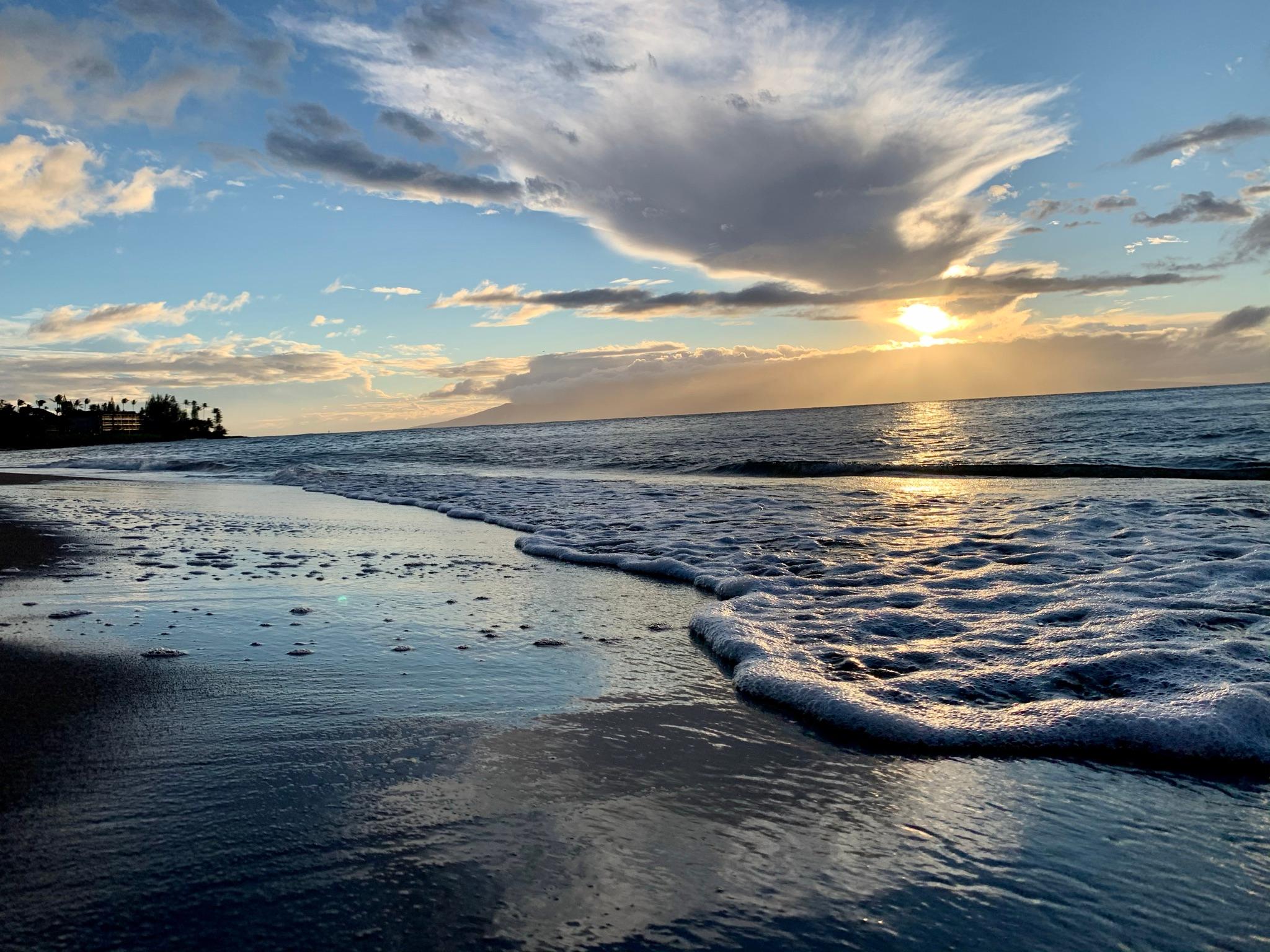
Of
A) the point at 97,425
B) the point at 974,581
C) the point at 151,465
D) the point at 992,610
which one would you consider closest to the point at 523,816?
the point at 992,610

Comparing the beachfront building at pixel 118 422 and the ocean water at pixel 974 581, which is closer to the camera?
the ocean water at pixel 974 581

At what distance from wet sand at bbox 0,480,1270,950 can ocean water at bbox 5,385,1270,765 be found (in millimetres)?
432

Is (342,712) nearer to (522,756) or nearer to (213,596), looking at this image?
(522,756)

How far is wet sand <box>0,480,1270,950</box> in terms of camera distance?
214cm

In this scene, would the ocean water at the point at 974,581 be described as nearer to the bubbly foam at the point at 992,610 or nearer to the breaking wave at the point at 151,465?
the bubbly foam at the point at 992,610

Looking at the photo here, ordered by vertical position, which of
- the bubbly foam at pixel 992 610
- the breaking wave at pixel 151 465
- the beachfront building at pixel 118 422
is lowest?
the bubbly foam at pixel 992 610

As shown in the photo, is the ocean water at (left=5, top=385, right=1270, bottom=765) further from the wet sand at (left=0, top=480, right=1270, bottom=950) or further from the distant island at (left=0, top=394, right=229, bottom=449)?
the distant island at (left=0, top=394, right=229, bottom=449)

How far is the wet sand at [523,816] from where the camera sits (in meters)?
2.14

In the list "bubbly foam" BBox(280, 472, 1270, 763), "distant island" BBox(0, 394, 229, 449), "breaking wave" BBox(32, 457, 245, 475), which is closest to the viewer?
"bubbly foam" BBox(280, 472, 1270, 763)

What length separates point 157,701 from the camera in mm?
3838

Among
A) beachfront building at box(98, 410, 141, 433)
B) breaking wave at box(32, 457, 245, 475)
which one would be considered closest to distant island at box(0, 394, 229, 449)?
beachfront building at box(98, 410, 141, 433)

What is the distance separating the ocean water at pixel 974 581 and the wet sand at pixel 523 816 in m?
0.43

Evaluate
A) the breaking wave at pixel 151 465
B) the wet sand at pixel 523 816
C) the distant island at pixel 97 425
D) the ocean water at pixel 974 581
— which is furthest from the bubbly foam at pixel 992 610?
the distant island at pixel 97 425

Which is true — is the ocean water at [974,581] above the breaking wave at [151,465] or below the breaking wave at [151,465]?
below
